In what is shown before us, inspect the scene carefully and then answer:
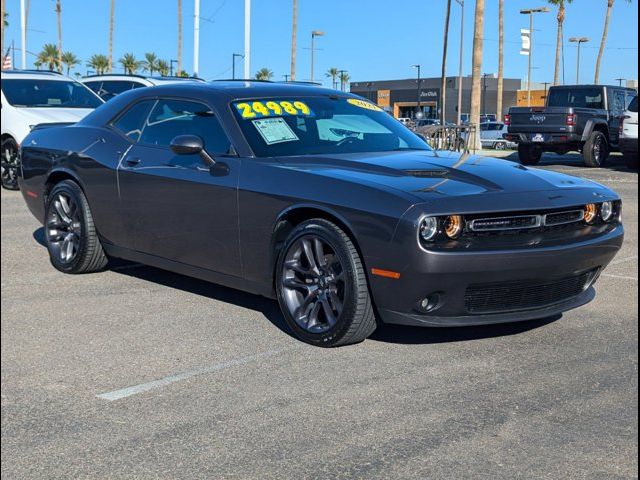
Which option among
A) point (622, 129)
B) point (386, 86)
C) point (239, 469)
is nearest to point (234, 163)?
point (239, 469)

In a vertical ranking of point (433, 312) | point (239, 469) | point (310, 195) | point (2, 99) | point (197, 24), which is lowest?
point (239, 469)

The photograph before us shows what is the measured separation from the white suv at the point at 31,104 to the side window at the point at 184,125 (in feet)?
16.9

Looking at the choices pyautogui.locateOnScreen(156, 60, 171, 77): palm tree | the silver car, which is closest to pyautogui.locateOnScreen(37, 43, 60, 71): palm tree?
pyautogui.locateOnScreen(156, 60, 171, 77): palm tree

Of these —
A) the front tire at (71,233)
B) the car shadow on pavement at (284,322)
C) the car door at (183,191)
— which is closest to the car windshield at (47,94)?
the front tire at (71,233)

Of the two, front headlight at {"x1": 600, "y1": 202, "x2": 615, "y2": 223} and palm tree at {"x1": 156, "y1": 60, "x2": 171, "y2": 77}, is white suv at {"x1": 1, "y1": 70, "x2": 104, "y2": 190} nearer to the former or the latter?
front headlight at {"x1": 600, "y1": 202, "x2": 615, "y2": 223}

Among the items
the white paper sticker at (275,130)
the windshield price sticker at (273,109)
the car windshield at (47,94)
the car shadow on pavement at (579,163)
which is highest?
the car windshield at (47,94)

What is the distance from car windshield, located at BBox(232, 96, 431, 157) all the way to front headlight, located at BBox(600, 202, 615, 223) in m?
1.31

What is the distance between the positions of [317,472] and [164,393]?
1.04 m

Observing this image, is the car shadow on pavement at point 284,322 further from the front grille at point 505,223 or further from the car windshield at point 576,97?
the car windshield at point 576,97

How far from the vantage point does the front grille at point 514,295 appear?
4.26 m

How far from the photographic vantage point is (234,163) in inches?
198

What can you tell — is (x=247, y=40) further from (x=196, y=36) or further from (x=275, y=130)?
(x=275, y=130)

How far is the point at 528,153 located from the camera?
784 inches

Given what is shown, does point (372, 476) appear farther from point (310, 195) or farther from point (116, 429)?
point (310, 195)
